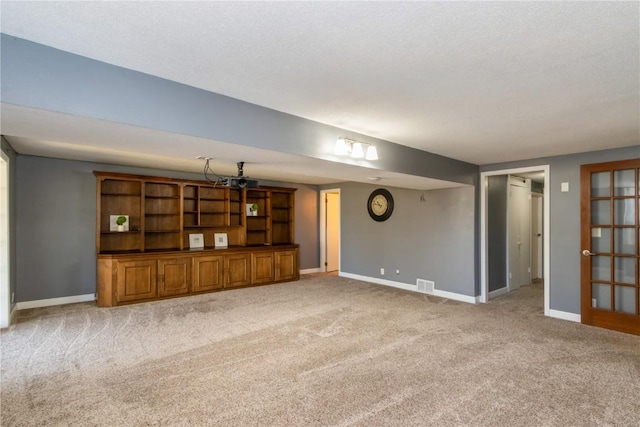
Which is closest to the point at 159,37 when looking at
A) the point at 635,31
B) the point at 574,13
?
the point at 574,13

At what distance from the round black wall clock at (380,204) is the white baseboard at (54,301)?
203 inches

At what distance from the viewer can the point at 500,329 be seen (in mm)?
4066

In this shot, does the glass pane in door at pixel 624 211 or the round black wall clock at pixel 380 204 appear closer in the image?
the glass pane in door at pixel 624 211

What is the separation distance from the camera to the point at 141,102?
2258 mm

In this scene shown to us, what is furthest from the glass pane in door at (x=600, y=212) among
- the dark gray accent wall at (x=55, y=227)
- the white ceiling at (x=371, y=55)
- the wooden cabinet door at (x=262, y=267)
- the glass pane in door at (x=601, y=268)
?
the dark gray accent wall at (x=55, y=227)

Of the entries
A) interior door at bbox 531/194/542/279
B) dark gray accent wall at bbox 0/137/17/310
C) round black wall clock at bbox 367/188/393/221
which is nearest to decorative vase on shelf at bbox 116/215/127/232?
dark gray accent wall at bbox 0/137/17/310

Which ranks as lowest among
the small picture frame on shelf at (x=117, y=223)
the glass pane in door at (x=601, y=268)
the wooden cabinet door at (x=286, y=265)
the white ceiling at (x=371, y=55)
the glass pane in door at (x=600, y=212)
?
the wooden cabinet door at (x=286, y=265)

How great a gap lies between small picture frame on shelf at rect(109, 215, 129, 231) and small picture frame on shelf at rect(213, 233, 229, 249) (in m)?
1.61

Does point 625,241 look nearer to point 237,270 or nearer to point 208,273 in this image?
point 237,270

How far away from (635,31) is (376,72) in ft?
4.28

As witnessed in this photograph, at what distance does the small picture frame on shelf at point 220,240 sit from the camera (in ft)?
22.2

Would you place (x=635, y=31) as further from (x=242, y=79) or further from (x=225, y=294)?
(x=225, y=294)

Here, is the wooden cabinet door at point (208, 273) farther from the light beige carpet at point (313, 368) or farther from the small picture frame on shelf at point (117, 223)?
the small picture frame on shelf at point (117, 223)

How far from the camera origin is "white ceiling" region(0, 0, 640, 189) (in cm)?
157
